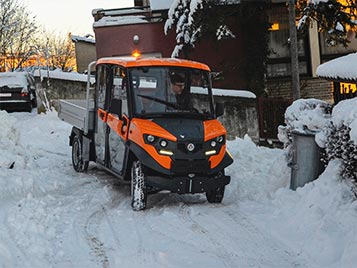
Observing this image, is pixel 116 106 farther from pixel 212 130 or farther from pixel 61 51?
pixel 61 51

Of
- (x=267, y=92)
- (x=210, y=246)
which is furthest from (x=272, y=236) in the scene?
(x=267, y=92)

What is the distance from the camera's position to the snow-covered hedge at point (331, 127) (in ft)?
22.9

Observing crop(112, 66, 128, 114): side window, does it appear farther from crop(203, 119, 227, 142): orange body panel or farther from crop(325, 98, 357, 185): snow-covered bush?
crop(325, 98, 357, 185): snow-covered bush

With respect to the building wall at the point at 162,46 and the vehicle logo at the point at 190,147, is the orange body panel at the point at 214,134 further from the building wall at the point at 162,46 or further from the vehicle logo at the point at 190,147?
the building wall at the point at 162,46

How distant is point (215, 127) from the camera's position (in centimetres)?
850

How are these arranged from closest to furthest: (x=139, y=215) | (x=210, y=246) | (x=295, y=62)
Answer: (x=210, y=246) → (x=139, y=215) → (x=295, y=62)

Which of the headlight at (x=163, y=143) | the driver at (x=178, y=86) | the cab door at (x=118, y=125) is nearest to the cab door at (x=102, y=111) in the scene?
the cab door at (x=118, y=125)

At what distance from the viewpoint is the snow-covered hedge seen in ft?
22.9

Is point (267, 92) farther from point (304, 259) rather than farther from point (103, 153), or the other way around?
point (304, 259)

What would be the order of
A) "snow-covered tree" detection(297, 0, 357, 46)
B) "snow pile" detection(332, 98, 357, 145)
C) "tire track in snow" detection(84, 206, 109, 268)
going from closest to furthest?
"tire track in snow" detection(84, 206, 109, 268), "snow pile" detection(332, 98, 357, 145), "snow-covered tree" detection(297, 0, 357, 46)

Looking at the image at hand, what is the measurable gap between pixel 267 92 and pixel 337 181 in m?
11.3

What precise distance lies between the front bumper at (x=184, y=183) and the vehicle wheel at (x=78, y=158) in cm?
329

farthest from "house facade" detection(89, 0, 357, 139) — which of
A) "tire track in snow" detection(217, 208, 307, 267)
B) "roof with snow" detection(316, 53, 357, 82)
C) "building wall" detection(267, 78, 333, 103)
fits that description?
"tire track in snow" detection(217, 208, 307, 267)

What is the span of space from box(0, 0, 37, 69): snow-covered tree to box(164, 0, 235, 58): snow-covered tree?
51.3ft
